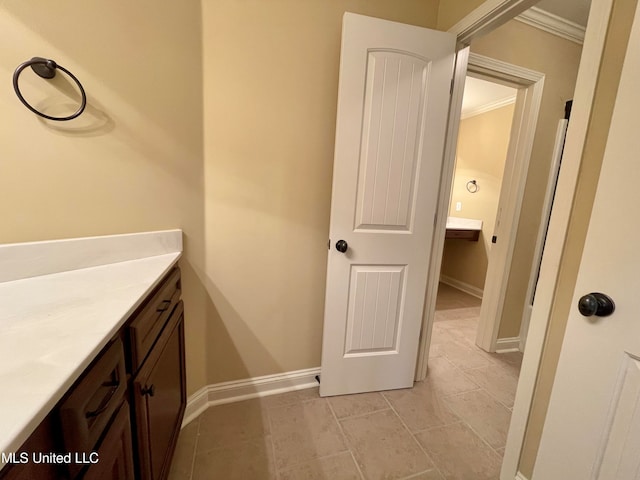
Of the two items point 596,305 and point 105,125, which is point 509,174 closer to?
point 596,305

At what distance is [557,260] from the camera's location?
0.89 m

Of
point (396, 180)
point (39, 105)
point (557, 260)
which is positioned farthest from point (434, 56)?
point (39, 105)

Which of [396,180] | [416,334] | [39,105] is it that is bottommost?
[416,334]

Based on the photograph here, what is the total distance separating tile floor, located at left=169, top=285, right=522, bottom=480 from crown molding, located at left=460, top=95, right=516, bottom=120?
2997 millimetres

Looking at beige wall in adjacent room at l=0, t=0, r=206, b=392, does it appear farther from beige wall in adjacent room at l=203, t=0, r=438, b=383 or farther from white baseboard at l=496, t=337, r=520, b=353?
white baseboard at l=496, t=337, r=520, b=353

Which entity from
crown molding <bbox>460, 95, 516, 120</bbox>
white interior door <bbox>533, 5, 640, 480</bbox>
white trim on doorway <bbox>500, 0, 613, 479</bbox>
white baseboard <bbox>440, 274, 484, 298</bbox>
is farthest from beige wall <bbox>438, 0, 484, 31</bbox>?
white baseboard <bbox>440, 274, 484, 298</bbox>

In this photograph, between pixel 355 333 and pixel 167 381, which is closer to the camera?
pixel 167 381

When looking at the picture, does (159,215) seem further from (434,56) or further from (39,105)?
(434,56)

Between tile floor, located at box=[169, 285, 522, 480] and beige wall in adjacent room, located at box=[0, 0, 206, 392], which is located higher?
beige wall in adjacent room, located at box=[0, 0, 206, 392]

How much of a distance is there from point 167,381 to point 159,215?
681mm

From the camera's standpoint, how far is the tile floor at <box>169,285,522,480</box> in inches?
45.8

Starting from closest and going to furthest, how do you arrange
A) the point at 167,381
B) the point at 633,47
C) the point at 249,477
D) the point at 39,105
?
1. the point at 633,47
2. the point at 39,105
3. the point at 167,381
4. the point at 249,477

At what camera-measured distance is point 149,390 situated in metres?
0.80

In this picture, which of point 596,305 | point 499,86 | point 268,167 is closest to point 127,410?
point 268,167
